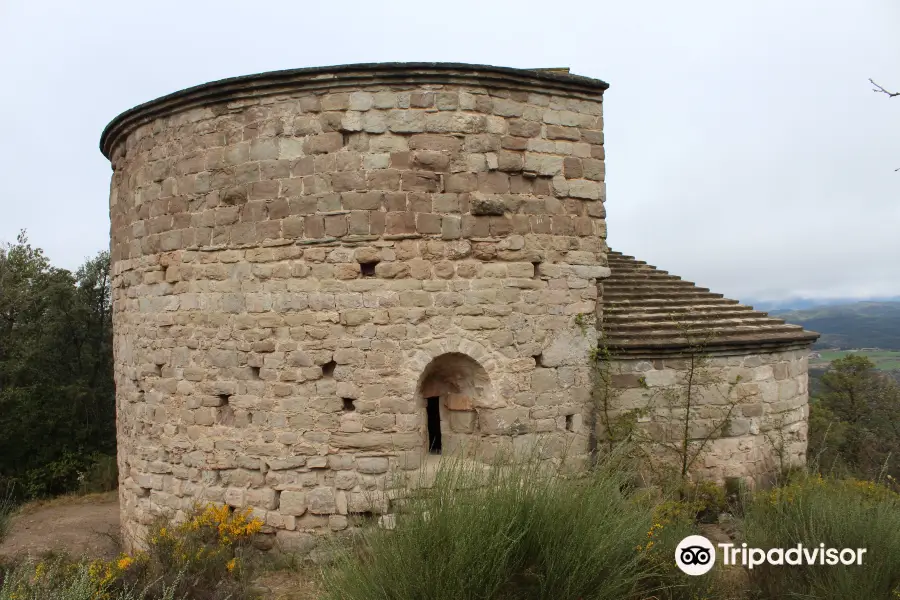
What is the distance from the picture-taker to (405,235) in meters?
5.59

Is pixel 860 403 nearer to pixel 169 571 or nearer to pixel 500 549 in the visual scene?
pixel 500 549

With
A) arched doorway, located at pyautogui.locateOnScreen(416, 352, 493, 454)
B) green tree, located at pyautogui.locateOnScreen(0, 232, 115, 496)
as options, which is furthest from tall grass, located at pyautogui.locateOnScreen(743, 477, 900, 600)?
green tree, located at pyautogui.locateOnScreen(0, 232, 115, 496)

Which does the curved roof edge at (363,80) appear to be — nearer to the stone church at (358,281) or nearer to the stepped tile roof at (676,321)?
the stone church at (358,281)

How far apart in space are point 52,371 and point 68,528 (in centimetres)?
759

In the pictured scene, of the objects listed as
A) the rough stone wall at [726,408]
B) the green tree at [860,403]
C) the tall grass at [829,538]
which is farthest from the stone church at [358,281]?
the green tree at [860,403]

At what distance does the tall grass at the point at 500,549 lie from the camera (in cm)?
333

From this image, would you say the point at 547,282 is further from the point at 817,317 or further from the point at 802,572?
the point at 817,317

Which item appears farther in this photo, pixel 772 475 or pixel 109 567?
pixel 772 475

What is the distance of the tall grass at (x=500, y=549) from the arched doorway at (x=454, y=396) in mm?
1845

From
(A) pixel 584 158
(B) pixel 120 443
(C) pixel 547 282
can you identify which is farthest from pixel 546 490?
(B) pixel 120 443

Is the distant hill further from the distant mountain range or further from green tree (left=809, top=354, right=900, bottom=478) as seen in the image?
green tree (left=809, top=354, right=900, bottom=478)

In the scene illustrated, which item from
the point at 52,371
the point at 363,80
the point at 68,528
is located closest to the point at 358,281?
the point at 363,80

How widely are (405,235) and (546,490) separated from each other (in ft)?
8.98

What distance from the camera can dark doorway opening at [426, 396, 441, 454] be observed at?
6.16 m
